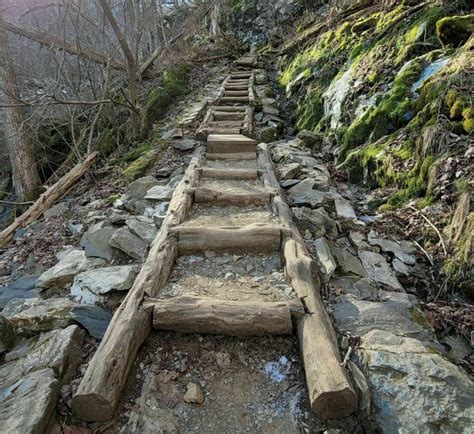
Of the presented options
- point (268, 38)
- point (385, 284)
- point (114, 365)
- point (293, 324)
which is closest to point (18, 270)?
point (114, 365)

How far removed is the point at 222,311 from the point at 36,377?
3.48 feet

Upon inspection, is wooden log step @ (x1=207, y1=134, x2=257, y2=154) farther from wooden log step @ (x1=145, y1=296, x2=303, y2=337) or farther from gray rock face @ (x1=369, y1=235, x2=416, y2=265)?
wooden log step @ (x1=145, y1=296, x2=303, y2=337)

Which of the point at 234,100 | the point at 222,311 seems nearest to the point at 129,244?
the point at 222,311

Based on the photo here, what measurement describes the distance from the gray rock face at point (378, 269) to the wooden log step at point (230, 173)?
1.90 meters

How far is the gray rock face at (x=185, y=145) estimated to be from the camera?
19.3 ft

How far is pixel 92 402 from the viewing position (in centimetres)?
168

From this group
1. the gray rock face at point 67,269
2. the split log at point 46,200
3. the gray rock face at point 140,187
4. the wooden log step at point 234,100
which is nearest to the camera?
the gray rock face at point 67,269

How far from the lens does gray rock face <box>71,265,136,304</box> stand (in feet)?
8.45

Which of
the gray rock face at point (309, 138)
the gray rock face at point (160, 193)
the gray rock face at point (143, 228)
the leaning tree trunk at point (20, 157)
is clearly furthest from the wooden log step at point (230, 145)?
the leaning tree trunk at point (20, 157)

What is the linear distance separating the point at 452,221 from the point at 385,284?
85 cm

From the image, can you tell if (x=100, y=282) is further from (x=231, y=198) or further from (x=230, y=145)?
(x=230, y=145)

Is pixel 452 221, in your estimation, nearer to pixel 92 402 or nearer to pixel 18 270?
pixel 92 402

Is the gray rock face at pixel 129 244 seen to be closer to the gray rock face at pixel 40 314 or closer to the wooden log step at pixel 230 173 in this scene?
the gray rock face at pixel 40 314

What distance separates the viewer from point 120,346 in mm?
1901
